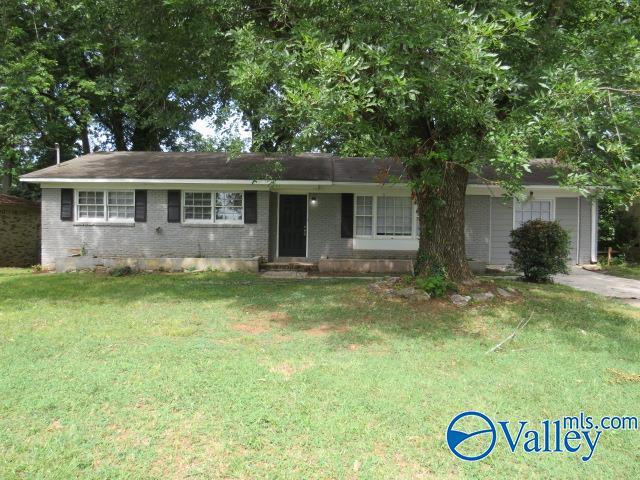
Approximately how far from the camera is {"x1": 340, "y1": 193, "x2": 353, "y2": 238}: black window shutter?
1402 cm

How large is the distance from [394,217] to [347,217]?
4.95ft

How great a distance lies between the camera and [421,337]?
20.0ft

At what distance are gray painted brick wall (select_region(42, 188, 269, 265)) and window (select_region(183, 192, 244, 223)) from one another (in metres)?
0.28

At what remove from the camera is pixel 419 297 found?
26.2 feet

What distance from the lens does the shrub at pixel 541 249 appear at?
10305 mm

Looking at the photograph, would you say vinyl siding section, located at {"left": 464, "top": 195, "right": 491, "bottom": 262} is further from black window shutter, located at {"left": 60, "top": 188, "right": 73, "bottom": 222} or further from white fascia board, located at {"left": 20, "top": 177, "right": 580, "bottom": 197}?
black window shutter, located at {"left": 60, "top": 188, "right": 73, "bottom": 222}

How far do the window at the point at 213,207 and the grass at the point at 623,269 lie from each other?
1161cm

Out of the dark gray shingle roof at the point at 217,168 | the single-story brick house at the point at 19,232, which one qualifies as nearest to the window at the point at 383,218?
the dark gray shingle roof at the point at 217,168

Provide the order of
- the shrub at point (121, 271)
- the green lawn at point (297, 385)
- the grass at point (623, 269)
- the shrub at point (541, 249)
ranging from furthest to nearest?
the grass at point (623, 269), the shrub at point (121, 271), the shrub at point (541, 249), the green lawn at point (297, 385)

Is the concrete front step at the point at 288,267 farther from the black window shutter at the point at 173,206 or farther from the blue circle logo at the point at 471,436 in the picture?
the blue circle logo at the point at 471,436

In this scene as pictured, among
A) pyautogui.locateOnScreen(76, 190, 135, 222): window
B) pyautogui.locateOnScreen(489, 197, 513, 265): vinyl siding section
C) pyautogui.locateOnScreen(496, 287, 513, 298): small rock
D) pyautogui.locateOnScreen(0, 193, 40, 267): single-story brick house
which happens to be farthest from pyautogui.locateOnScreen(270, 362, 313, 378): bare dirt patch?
pyautogui.locateOnScreen(0, 193, 40, 267): single-story brick house

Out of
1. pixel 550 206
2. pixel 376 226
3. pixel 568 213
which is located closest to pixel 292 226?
pixel 376 226

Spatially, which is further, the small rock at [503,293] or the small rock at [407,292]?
the small rock at [503,293]

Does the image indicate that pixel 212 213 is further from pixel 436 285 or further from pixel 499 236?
pixel 499 236
